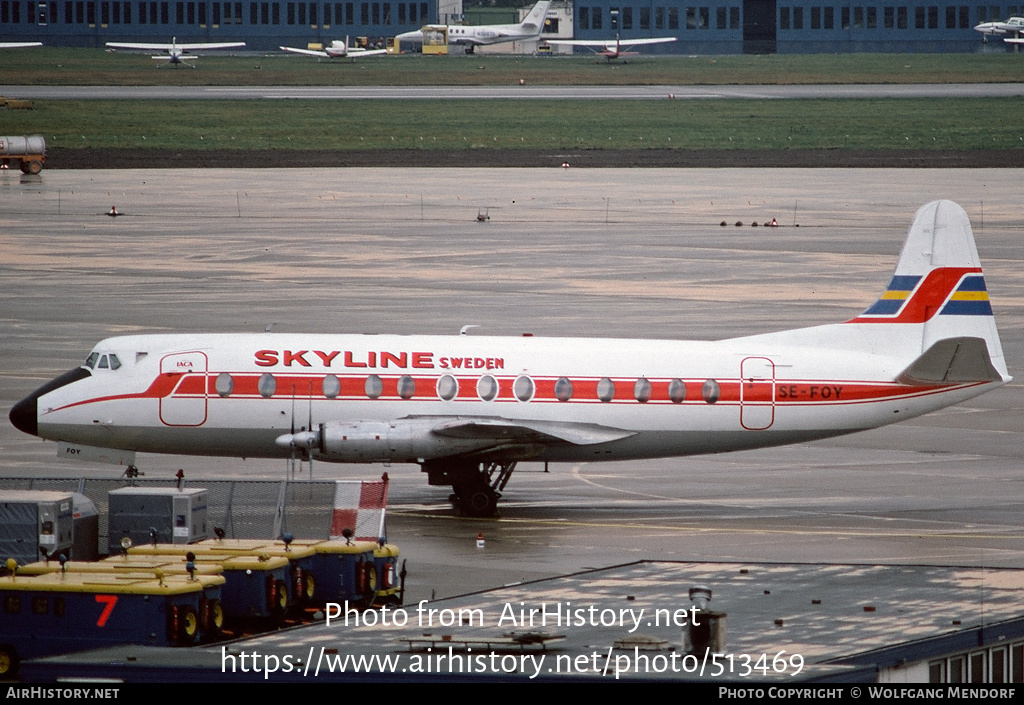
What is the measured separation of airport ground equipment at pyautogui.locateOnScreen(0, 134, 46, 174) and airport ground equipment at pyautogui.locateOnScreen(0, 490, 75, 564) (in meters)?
84.2

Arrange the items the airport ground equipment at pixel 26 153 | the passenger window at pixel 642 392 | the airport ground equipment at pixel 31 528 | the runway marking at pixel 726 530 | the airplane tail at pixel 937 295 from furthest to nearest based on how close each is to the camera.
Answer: the airport ground equipment at pixel 26 153 < the airplane tail at pixel 937 295 < the passenger window at pixel 642 392 < the runway marking at pixel 726 530 < the airport ground equipment at pixel 31 528

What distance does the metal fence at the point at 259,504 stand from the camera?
30266 mm

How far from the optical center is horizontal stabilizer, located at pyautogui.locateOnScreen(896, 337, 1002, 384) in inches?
1390

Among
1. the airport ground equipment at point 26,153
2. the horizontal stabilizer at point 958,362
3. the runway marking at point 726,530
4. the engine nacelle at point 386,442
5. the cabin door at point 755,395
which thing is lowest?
the runway marking at point 726,530

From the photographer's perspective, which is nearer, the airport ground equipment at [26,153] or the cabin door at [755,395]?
the cabin door at [755,395]

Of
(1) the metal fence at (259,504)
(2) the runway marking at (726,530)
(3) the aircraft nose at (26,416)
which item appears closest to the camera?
(1) the metal fence at (259,504)

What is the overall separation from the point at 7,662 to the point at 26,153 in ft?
294

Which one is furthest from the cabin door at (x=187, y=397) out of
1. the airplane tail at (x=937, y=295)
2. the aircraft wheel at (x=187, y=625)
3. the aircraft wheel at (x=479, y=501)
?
the airplane tail at (x=937, y=295)

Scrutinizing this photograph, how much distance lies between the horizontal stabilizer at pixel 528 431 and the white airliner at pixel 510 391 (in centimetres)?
4

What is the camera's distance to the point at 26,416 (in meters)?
35.8

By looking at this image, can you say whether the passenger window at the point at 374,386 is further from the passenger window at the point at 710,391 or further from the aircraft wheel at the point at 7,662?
the aircraft wheel at the point at 7,662

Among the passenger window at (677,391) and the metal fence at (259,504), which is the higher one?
the passenger window at (677,391)

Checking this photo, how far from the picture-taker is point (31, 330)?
190 ft

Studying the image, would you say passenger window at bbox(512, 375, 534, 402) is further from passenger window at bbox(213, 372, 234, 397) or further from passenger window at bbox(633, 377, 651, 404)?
passenger window at bbox(213, 372, 234, 397)
